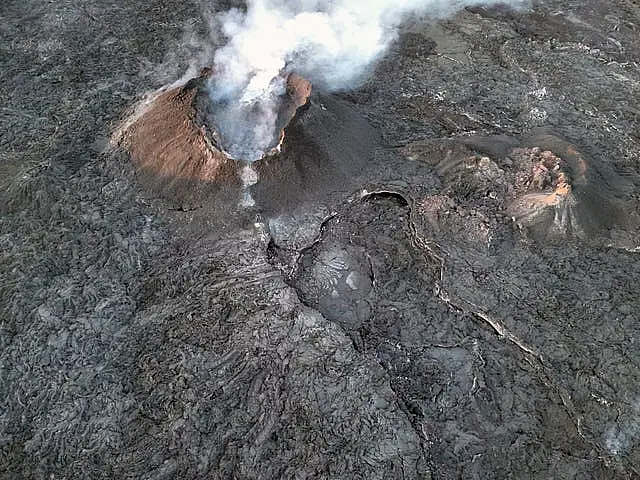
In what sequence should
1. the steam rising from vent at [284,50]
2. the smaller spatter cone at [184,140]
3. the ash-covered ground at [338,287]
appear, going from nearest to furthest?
the ash-covered ground at [338,287] < the smaller spatter cone at [184,140] < the steam rising from vent at [284,50]

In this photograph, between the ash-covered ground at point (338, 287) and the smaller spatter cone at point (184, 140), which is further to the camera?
the smaller spatter cone at point (184, 140)

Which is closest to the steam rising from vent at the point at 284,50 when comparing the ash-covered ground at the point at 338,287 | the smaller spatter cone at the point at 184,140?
the smaller spatter cone at the point at 184,140

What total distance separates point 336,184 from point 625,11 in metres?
8.85

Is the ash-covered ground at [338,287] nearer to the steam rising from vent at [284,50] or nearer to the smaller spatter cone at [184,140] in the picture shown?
the smaller spatter cone at [184,140]

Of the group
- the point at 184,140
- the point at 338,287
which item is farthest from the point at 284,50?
the point at 338,287

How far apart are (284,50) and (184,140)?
3275 millimetres

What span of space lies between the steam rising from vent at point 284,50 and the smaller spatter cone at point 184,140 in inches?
9.7

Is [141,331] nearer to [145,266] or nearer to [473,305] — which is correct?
[145,266]

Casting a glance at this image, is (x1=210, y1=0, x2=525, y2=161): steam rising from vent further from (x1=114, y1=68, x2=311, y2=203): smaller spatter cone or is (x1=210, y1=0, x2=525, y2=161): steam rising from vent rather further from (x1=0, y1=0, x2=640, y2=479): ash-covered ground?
(x1=0, y1=0, x2=640, y2=479): ash-covered ground

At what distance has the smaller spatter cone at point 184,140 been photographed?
909 cm

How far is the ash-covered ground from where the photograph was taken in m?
6.87

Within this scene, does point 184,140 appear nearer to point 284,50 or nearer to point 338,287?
point 284,50

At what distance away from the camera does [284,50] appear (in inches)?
447

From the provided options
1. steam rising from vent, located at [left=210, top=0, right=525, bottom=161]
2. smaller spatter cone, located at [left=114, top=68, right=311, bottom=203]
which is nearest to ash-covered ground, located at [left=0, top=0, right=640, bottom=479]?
smaller spatter cone, located at [left=114, top=68, right=311, bottom=203]
